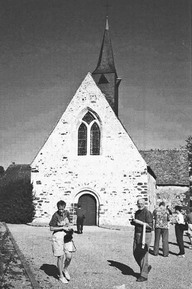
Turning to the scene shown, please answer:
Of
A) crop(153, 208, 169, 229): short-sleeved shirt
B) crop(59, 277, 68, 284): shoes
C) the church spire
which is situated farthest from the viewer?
the church spire

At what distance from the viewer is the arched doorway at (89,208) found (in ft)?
69.1

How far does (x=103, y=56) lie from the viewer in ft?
95.1

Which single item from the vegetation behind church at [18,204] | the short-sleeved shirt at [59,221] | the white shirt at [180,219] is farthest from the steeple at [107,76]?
the short-sleeved shirt at [59,221]

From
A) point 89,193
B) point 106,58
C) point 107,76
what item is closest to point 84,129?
point 89,193

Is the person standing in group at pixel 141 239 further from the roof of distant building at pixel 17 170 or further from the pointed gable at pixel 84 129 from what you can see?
the roof of distant building at pixel 17 170

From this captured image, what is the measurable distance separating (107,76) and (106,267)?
20577mm

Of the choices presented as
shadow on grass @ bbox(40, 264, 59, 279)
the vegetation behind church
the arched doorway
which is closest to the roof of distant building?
the vegetation behind church

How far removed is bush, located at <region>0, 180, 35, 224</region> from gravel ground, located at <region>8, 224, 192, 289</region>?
8.50 metres

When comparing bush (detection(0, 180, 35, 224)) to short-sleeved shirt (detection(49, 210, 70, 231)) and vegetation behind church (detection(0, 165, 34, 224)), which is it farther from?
short-sleeved shirt (detection(49, 210, 70, 231))

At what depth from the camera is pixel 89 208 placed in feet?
69.3

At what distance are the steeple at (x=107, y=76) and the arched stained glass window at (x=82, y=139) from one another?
4.69m

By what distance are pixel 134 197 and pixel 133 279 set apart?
13.2 metres

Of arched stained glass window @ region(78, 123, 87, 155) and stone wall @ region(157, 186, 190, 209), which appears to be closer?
arched stained glass window @ region(78, 123, 87, 155)

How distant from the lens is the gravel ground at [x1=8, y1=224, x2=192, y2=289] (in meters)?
6.88
